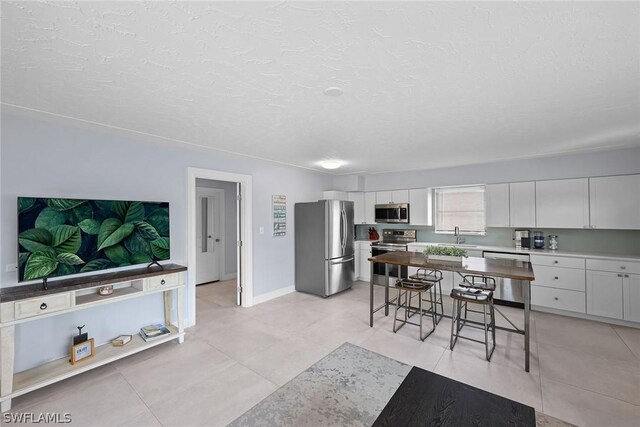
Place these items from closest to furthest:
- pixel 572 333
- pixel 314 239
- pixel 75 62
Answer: pixel 75 62 < pixel 572 333 < pixel 314 239

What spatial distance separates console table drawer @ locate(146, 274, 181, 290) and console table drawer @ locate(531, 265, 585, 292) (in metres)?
5.03

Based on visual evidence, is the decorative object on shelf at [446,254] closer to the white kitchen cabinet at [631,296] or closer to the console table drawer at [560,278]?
the console table drawer at [560,278]

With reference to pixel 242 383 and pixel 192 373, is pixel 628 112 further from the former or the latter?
pixel 192 373

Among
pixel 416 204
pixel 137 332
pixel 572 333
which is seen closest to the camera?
pixel 137 332

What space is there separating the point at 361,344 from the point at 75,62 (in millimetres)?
3471

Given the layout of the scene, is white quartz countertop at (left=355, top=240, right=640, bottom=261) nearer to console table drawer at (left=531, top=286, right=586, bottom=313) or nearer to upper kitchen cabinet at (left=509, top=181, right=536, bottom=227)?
upper kitchen cabinet at (left=509, top=181, right=536, bottom=227)

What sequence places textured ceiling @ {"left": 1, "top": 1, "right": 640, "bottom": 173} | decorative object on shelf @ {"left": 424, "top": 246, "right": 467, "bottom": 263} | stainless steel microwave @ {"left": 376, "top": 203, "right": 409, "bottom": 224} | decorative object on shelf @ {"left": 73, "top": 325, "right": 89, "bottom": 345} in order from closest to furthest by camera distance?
1. textured ceiling @ {"left": 1, "top": 1, "right": 640, "bottom": 173}
2. decorative object on shelf @ {"left": 73, "top": 325, "right": 89, "bottom": 345}
3. decorative object on shelf @ {"left": 424, "top": 246, "right": 467, "bottom": 263}
4. stainless steel microwave @ {"left": 376, "top": 203, "right": 409, "bottom": 224}

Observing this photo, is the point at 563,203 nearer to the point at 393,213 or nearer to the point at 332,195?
the point at 393,213

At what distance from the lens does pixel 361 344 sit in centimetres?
311

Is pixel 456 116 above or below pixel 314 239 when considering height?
above

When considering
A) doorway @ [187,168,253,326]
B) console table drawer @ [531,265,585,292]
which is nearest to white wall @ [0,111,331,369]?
doorway @ [187,168,253,326]

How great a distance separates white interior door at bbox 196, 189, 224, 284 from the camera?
590cm

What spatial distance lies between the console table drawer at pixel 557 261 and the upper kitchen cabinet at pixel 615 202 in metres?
0.61

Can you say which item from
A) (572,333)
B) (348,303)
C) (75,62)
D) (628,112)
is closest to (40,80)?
(75,62)
